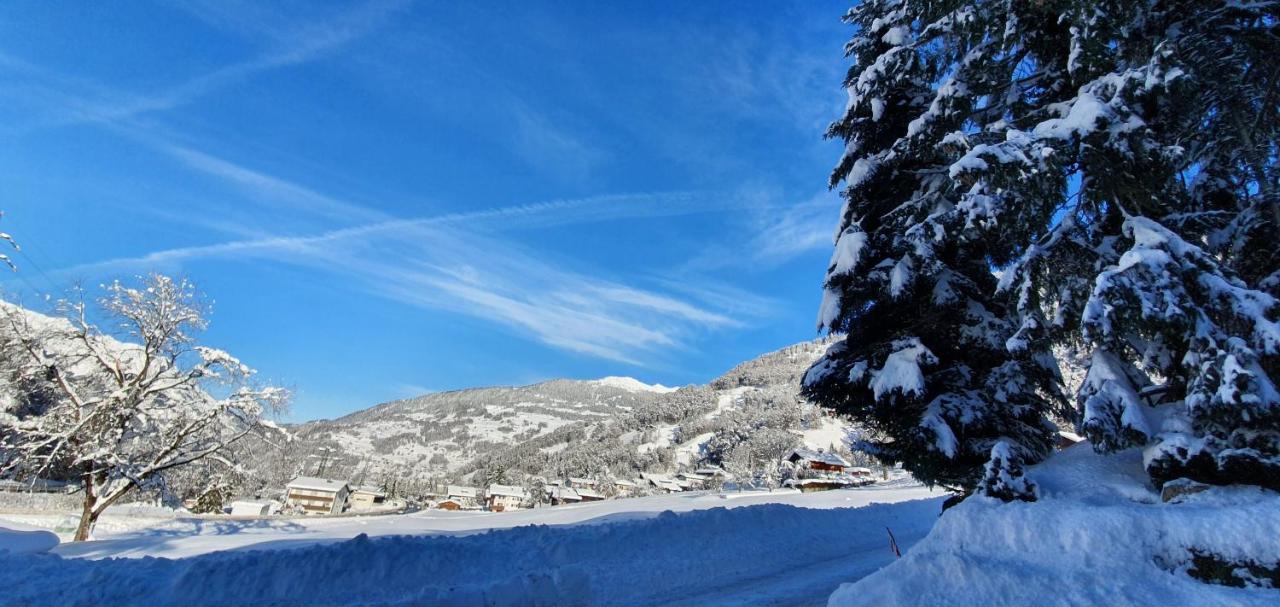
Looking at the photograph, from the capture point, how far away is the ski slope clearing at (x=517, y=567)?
6.76 metres

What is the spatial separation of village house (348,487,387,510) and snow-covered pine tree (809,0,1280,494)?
90007 mm

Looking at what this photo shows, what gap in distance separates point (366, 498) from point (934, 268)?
9261 cm

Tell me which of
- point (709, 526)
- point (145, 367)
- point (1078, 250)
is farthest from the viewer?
point (145, 367)

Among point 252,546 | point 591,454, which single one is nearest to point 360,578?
point 252,546

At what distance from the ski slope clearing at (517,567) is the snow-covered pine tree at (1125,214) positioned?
13.3 feet

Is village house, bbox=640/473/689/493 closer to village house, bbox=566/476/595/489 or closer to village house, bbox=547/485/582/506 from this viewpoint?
village house, bbox=566/476/595/489

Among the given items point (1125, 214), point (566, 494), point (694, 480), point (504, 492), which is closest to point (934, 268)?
point (1125, 214)

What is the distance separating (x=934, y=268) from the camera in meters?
10.7

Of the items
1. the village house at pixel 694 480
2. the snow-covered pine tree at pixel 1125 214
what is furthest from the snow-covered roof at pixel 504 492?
the snow-covered pine tree at pixel 1125 214

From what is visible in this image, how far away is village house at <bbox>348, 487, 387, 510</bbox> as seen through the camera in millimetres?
83363

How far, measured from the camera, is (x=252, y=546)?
1584 centimetres

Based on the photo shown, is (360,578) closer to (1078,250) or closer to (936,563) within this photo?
(936,563)

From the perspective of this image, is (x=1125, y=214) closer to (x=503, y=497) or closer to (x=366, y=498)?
(x=503, y=497)

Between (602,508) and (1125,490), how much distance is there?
993 inches
